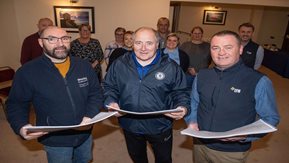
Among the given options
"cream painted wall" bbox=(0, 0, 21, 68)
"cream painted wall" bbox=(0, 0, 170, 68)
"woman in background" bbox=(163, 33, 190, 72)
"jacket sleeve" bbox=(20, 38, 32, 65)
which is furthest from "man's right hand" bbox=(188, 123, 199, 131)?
"cream painted wall" bbox=(0, 0, 21, 68)

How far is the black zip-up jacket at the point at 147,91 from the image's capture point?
1634 millimetres

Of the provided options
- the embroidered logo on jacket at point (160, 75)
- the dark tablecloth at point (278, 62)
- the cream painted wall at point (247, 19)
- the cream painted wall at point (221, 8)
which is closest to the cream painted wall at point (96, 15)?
the embroidered logo on jacket at point (160, 75)

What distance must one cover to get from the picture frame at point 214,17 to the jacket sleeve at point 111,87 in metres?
8.15

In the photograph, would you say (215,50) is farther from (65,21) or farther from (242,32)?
(65,21)

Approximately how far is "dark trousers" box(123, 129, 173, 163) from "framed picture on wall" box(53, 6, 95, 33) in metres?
3.76

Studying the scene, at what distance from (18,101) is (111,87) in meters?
0.72

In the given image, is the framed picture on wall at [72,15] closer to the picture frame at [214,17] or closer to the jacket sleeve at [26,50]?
the jacket sleeve at [26,50]

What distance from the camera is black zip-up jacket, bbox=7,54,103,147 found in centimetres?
149

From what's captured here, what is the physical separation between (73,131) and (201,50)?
2455mm

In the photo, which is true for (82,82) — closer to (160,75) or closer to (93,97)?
(93,97)

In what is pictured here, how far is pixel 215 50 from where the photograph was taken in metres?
1.44

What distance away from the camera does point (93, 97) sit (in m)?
1.79

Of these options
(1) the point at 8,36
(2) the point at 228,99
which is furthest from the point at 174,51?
(1) the point at 8,36

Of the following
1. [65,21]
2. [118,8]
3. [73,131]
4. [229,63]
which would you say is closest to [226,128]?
[229,63]
